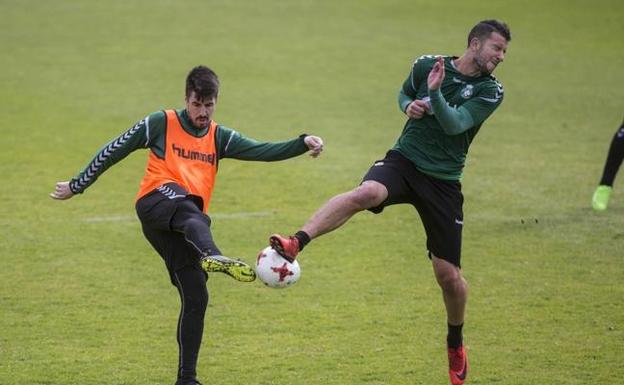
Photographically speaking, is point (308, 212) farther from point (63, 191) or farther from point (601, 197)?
point (63, 191)

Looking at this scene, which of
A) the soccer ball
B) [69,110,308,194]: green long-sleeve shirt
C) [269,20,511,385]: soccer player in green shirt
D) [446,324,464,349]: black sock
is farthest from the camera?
[446,324,464,349]: black sock

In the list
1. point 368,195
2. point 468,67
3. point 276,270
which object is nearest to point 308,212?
point 468,67

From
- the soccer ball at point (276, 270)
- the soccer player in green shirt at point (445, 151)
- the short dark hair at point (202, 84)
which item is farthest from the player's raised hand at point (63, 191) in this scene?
the soccer player in green shirt at point (445, 151)

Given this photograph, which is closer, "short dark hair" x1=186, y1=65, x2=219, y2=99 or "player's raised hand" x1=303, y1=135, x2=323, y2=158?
"short dark hair" x1=186, y1=65, x2=219, y2=99

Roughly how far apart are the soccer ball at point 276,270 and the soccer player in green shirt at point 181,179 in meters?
0.57

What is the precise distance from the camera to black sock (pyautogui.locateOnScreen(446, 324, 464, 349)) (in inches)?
361

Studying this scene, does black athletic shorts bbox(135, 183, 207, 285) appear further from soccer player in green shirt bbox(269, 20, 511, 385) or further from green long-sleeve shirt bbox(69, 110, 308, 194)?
soccer player in green shirt bbox(269, 20, 511, 385)

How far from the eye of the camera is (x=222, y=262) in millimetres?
7656

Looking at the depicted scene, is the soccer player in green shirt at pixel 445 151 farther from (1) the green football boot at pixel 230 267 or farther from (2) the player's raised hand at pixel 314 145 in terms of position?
(1) the green football boot at pixel 230 267

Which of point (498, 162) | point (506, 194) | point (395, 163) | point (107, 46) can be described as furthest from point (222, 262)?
point (107, 46)

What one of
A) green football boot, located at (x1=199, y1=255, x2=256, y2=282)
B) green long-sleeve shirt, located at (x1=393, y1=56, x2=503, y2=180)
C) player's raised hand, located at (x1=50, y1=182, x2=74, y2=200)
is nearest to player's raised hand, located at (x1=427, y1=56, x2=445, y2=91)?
green long-sleeve shirt, located at (x1=393, y1=56, x2=503, y2=180)

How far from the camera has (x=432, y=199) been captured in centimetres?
888

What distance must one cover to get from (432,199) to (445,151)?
408mm

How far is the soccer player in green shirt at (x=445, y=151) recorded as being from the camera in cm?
877
